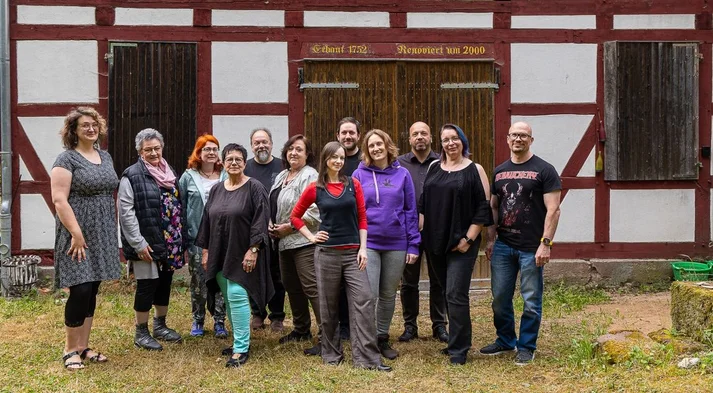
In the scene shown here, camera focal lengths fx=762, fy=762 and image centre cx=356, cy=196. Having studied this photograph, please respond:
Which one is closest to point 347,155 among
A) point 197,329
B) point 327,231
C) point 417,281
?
point 327,231

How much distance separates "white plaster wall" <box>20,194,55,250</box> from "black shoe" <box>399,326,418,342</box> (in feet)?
14.2

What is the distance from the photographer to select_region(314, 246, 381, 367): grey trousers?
5.12 meters

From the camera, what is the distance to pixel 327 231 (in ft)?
16.9

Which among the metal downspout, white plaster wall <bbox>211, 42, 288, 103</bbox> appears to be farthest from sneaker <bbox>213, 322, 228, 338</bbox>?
the metal downspout

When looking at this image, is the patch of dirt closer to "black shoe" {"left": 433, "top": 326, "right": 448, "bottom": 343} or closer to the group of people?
"black shoe" {"left": 433, "top": 326, "right": 448, "bottom": 343}

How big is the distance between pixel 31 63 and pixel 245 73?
89.4 inches

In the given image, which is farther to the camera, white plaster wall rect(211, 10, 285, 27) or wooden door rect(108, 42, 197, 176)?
white plaster wall rect(211, 10, 285, 27)

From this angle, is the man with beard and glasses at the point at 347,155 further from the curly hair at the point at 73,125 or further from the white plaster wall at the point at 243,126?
the white plaster wall at the point at 243,126

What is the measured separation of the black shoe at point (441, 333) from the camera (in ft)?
19.6

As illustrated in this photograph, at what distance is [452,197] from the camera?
5.25 metres

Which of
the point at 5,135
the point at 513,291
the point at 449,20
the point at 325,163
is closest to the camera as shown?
the point at 325,163

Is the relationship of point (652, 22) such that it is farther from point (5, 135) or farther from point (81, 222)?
point (5, 135)

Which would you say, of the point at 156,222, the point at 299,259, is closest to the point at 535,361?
the point at 299,259

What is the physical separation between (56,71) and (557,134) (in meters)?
5.51
